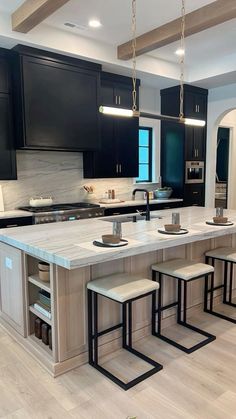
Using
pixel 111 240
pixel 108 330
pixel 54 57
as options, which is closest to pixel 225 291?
pixel 108 330

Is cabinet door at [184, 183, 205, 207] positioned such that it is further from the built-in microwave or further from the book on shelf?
the book on shelf

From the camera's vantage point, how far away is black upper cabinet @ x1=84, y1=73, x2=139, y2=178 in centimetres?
507

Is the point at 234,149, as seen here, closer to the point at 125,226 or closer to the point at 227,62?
the point at 227,62

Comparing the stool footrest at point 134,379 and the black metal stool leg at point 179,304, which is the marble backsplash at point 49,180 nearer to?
the black metal stool leg at point 179,304

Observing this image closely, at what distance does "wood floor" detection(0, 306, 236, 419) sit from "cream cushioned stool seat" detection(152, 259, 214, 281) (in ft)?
1.98

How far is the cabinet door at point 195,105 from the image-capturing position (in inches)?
228

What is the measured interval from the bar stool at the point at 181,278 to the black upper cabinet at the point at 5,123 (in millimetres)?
2420

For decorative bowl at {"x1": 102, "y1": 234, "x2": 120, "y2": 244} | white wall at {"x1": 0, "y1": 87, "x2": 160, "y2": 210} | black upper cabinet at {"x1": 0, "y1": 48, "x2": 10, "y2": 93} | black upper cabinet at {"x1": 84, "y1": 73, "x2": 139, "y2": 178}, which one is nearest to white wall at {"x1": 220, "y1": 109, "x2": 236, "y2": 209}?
black upper cabinet at {"x1": 84, "y1": 73, "x2": 139, "y2": 178}

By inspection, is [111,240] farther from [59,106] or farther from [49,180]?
[49,180]

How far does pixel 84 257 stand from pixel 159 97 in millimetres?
4961

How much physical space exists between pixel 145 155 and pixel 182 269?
12.9 feet

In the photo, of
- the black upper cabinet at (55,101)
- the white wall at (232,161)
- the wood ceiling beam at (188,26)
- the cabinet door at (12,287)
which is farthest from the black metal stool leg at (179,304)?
the white wall at (232,161)

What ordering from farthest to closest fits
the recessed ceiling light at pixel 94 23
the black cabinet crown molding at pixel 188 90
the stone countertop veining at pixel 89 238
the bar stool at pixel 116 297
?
the black cabinet crown molding at pixel 188 90
the recessed ceiling light at pixel 94 23
the bar stool at pixel 116 297
the stone countertop veining at pixel 89 238

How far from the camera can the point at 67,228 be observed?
114 inches
